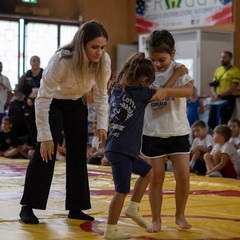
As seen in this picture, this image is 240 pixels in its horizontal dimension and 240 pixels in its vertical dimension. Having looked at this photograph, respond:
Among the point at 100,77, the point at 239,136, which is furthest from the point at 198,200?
the point at 239,136

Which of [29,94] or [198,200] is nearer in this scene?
[198,200]

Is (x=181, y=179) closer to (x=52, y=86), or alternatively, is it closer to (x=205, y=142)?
(x=52, y=86)

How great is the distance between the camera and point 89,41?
4.46 meters

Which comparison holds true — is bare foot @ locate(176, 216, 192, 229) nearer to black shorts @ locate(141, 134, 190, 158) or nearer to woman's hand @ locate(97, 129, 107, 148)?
black shorts @ locate(141, 134, 190, 158)

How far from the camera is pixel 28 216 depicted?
4672 mm

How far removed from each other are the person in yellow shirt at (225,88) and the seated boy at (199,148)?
6.46ft

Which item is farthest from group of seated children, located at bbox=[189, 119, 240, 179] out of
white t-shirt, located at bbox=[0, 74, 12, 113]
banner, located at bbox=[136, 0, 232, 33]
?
white t-shirt, located at bbox=[0, 74, 12, 113]

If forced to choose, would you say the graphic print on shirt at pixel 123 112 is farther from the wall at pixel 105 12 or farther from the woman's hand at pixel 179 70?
the wall at pixel 105 12

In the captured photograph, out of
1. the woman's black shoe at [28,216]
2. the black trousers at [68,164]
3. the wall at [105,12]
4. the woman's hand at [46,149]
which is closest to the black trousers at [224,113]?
the wall at [105,12]

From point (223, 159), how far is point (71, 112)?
4.04m

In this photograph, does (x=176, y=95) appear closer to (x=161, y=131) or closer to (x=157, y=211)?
(x=161, y=131)

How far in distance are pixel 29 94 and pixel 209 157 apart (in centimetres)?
357

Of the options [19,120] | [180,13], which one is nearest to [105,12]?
[180,13]

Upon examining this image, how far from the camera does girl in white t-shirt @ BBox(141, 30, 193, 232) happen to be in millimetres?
4484
